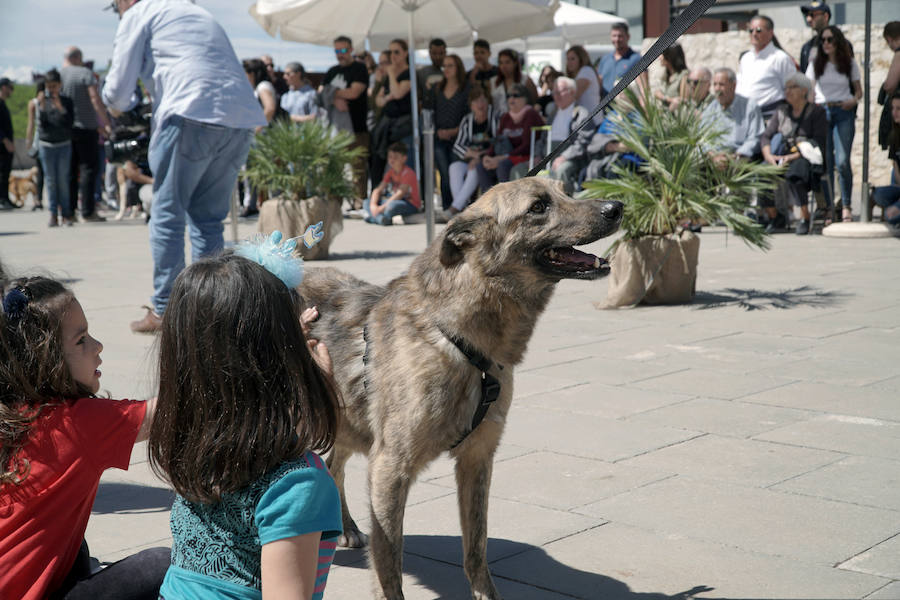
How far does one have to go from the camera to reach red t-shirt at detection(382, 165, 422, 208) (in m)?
15.8

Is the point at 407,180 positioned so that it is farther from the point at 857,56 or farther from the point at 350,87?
the point at 857,56

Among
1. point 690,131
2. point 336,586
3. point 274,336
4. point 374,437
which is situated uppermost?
point 690,131

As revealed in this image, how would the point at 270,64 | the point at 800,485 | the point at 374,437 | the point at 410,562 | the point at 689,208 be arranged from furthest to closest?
the point at 270,64
the point at 689,208
the point at 800,485
the point at 410,562
the point at 374,437

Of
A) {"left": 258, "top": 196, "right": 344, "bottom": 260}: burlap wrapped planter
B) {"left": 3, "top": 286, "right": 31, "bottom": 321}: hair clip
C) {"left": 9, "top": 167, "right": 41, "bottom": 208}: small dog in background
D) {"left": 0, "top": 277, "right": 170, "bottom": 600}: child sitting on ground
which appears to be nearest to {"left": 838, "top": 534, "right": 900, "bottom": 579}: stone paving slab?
{"left": 0, "top": 277, "right": 170, "bottom": 600}: child sitting on ground

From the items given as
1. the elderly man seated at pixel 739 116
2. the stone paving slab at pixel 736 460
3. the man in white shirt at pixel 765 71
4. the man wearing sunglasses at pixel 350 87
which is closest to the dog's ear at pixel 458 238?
the stone paving slab at pixel 736 460

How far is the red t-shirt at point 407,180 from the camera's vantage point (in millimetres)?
15766

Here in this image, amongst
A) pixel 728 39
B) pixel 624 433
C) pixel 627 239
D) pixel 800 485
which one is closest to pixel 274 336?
pixel 800 485

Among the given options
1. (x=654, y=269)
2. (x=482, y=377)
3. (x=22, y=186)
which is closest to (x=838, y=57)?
(x=654, y=269)

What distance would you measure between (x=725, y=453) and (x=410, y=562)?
180 cm

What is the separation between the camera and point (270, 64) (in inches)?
787

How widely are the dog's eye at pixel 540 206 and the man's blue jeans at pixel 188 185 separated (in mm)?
4378

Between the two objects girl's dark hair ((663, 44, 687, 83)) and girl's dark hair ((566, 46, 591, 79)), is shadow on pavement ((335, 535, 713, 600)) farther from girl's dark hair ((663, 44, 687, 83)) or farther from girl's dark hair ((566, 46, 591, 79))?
girl's dark hair ((566, 46, 591, 79))

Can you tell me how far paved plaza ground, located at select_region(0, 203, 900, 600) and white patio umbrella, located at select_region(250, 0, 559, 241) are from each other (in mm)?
7588

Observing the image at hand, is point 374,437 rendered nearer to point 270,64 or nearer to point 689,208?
point 689,208
